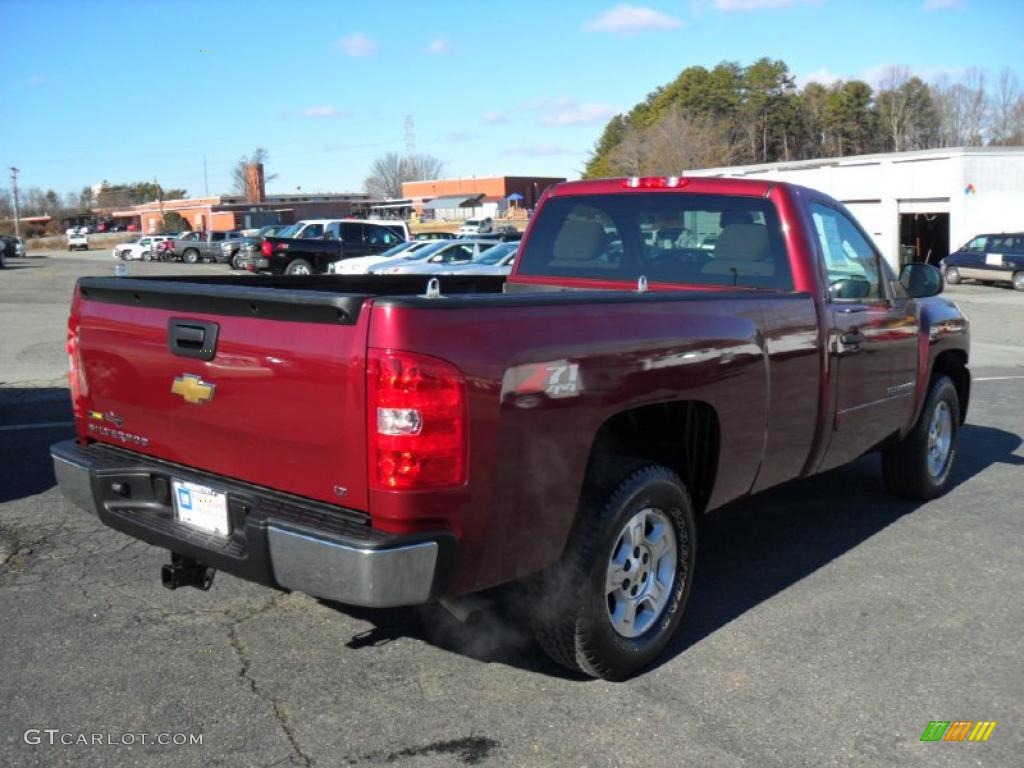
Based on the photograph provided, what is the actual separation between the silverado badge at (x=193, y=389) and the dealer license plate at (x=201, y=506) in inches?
12.0

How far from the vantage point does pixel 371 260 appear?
2630cm

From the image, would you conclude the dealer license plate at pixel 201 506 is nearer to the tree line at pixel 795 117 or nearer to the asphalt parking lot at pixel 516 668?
the asphalt parking lot at pixel 516 668

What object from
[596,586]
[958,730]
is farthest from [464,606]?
[958,730]

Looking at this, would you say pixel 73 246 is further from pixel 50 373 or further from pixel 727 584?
pixel 727 584

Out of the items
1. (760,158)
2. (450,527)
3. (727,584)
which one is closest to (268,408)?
(450,527)

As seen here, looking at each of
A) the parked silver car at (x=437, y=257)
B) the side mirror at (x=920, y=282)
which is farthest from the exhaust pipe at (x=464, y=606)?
the parked silver car at (x=437, y=257)

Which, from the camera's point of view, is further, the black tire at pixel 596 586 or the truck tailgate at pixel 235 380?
the black tire at pixel 596 586

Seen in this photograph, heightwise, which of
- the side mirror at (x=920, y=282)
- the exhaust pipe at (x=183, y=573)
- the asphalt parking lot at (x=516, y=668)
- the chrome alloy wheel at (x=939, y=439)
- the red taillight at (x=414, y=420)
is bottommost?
the asphalt parking lot at (x=516, y=668)

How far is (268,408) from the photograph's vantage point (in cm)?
332

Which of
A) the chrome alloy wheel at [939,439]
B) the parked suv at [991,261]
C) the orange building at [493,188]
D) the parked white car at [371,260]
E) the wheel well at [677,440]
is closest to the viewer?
the wheel well at [677,440]

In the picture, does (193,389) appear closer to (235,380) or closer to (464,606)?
(235,380)

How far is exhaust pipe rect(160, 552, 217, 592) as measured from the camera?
393 centimetres

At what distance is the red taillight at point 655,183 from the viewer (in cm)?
542

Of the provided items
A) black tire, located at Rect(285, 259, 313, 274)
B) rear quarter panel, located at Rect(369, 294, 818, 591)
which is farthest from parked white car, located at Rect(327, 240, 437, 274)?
rear quarter panel, located at Rect(369, 294, 818, 591)
